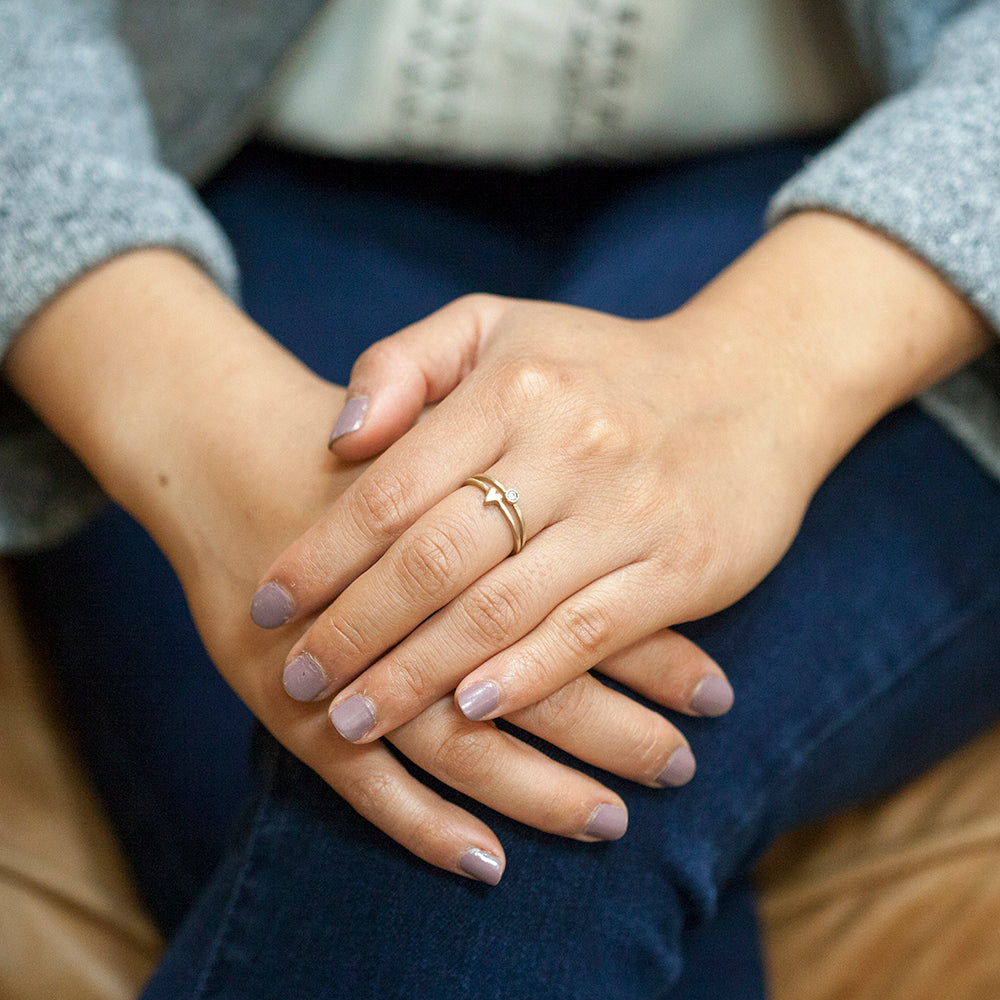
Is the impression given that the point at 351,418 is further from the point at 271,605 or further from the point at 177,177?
the point at 177,177

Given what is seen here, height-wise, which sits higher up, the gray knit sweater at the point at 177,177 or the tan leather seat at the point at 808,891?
the gray knit sweater at the point at 177,177

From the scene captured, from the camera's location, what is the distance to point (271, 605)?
520 mm

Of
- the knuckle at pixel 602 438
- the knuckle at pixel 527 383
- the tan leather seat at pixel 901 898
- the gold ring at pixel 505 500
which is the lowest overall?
the tan leather seat at pixel 901 898

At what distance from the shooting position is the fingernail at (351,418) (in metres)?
0.54

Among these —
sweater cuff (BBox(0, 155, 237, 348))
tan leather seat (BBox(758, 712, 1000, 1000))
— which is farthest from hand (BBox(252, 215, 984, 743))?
tan leather seat (BBox(758, 712, 1000, 1000))

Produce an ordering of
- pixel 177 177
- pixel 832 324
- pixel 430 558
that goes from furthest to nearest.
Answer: pixel 177 177, pixel 832 324, pixel 430 558

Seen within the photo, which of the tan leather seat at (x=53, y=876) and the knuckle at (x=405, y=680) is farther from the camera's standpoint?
the tan leather seat at (x=53, y=876)

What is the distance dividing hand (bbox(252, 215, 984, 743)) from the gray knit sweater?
4cm

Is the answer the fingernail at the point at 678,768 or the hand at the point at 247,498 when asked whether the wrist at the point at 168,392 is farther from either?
the fingernail at the point at 678,768

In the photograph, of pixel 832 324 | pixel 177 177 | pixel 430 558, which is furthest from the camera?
pixel 177 177

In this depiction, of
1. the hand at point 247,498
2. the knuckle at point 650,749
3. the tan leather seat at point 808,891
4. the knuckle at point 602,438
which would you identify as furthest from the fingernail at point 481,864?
the tan leather seat at point 808,891

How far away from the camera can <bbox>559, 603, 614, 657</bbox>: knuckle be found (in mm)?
503

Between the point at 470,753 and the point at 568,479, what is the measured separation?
167 mm

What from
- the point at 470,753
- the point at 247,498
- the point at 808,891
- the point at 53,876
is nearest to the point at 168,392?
the point at 247,498
